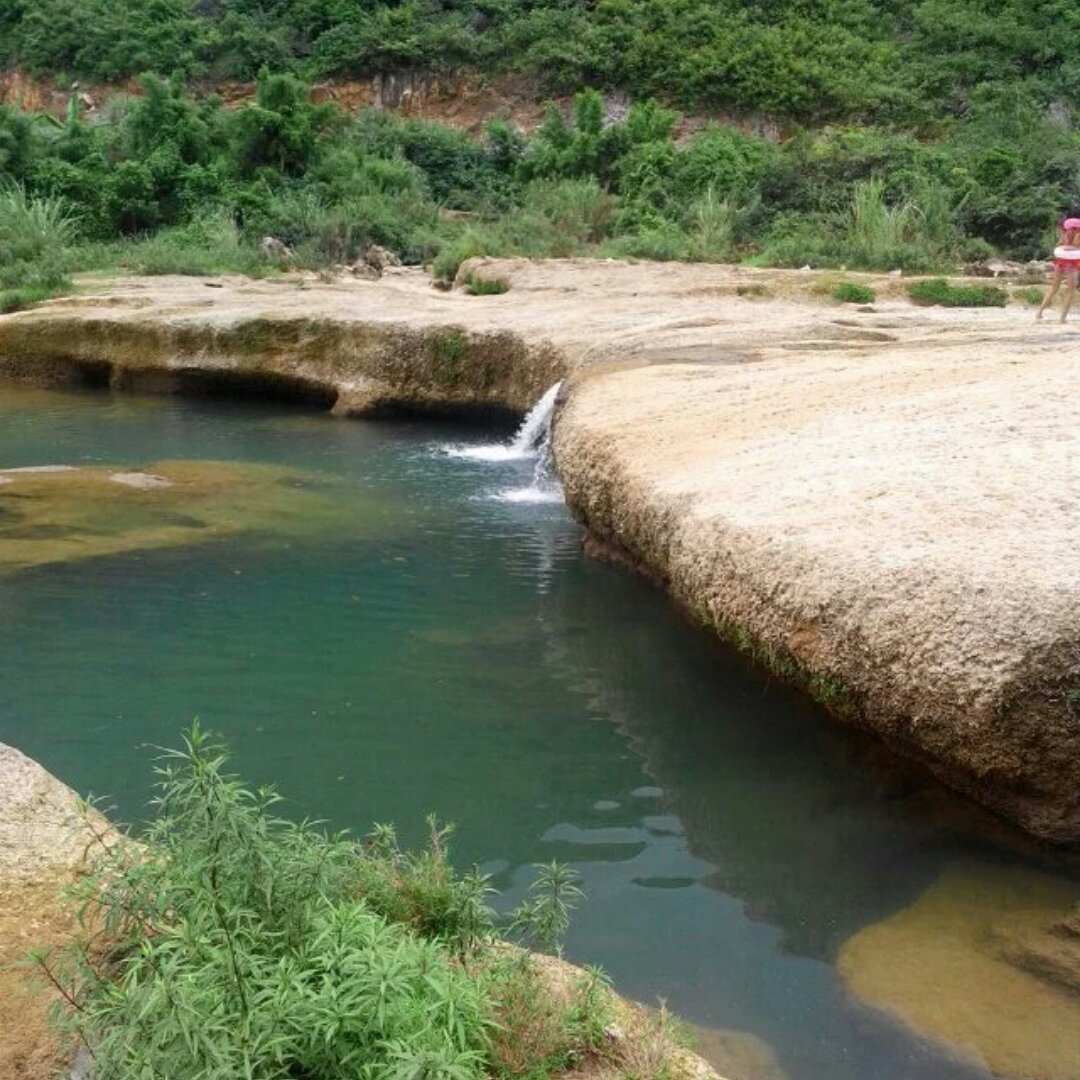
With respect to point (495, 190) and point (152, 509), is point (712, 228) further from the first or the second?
point (152, 509)

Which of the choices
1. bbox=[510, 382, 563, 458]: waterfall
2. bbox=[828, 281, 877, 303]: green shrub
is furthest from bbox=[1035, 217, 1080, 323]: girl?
bbox=[510, 382, 563, 458]: waterfall

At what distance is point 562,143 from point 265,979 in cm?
2380

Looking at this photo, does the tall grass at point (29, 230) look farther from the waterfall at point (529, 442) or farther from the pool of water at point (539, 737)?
the pool of water at point (539, 737)

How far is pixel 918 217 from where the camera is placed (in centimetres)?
1798

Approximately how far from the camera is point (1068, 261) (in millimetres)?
10391

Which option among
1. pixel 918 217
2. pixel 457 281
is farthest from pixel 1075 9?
pixel 457 281

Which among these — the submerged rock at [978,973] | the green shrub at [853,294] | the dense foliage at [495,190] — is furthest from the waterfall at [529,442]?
the dense foliage at [495,190]

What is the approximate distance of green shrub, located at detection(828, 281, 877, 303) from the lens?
41.8ft

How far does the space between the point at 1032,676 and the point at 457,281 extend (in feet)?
43.6

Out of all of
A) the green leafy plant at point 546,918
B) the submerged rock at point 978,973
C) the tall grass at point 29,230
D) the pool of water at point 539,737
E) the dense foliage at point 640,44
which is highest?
the dense foliage at point 640,44

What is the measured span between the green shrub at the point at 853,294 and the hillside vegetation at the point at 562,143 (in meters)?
3.46

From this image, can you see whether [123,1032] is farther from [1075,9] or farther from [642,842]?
[1075,9]

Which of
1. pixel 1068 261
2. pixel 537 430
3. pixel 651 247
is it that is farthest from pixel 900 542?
pixel 651 247

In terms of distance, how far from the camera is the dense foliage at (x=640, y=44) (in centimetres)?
2761
